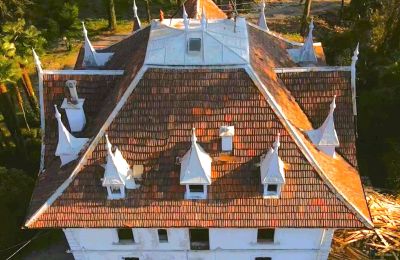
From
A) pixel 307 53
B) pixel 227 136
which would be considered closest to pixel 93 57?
pixel 227 136

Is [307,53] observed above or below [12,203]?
above

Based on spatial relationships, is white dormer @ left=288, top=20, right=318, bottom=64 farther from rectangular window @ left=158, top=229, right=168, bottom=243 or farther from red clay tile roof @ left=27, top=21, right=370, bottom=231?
rectangular window @ left=158, top=229, right=168, bottom=243

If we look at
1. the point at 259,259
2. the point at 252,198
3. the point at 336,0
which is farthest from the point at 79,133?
the point at 336,0

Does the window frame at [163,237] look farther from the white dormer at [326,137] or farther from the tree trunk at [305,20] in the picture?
the tree trunk at [305,20]

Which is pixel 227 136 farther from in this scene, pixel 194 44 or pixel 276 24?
pixel 276 24

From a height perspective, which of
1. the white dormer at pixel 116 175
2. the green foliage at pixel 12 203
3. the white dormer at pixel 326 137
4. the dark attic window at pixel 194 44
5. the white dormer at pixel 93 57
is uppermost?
the dark attic window at pixel 194 44

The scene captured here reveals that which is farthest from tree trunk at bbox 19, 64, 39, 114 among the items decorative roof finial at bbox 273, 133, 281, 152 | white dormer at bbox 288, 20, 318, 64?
decorative roof finial at bbox 273, 133, 281, 152

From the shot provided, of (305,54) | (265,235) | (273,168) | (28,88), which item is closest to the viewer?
(273,168)

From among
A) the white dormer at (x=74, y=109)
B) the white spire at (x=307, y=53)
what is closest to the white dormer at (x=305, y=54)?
the white spire at (x=307, y=53)
